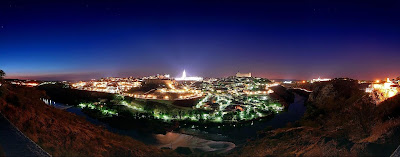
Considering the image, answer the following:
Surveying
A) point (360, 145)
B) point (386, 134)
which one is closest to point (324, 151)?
point (360, 145)

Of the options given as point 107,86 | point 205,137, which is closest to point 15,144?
point 205,137

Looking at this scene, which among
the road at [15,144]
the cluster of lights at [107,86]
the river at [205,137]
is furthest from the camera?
the cluster of lights at [107,86]

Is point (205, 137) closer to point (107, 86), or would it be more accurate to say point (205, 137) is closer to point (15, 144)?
point (15, 144)

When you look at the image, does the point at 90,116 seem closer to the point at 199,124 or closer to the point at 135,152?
the point at 199,124

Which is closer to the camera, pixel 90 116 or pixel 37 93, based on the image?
pixel 37 93

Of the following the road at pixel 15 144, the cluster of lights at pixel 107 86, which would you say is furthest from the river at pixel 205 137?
the cluster of lights at pixel 107 86

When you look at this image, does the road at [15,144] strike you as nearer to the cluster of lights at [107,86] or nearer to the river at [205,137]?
the river at [205,137]

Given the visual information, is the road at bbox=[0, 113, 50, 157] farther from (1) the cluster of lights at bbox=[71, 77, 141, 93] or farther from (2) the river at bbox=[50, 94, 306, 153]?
(1) the cluster of lights at bbox=[71, 77, 141, 93]

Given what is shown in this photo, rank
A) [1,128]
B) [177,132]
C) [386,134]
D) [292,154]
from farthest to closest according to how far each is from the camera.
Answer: [177,132] < [292,154] < [386,134] < [1,128]
